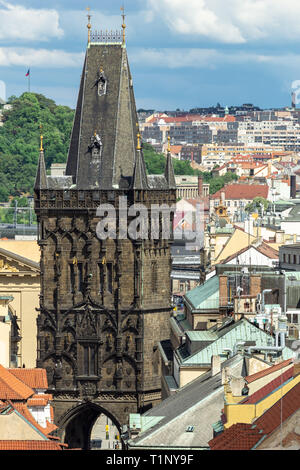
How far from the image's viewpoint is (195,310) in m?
90.8

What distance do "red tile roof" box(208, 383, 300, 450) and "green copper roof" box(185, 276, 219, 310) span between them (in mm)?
39190

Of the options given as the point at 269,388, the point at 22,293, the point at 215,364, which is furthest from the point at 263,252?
the point at 269,388

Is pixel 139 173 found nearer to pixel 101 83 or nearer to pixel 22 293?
pixel 101 83

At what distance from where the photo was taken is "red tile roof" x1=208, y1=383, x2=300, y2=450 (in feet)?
156

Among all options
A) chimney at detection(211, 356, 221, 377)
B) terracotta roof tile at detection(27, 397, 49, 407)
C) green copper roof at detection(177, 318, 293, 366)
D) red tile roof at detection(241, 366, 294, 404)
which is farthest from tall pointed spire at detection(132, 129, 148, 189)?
red tile roof at detection(241, 366, 294, 404)

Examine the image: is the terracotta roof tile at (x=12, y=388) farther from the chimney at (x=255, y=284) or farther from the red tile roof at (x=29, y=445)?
the red tile roof at (x=29, y=445)

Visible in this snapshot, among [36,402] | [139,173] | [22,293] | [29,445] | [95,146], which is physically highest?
[95,146]

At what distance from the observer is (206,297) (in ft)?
302

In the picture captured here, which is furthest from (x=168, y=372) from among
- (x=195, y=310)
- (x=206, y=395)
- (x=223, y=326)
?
(x=206, y=395)

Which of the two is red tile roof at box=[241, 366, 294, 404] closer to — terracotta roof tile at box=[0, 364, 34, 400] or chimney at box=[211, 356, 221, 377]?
chimney at box=[211, 356, 221, 377]

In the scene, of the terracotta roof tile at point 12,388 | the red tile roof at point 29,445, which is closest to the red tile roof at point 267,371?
the red tile roof at point 29,445

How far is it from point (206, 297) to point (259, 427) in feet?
141

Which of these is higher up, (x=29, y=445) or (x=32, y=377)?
(x=29, y=445)

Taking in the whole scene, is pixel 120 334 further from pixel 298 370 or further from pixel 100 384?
pixel 298 370
